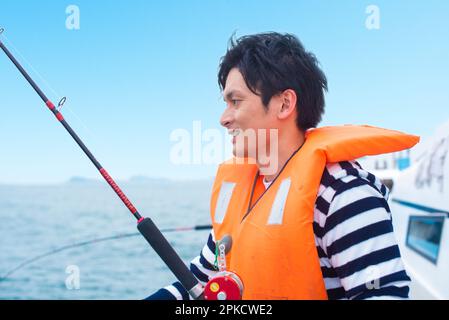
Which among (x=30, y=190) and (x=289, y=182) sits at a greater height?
(x=289, y=182)

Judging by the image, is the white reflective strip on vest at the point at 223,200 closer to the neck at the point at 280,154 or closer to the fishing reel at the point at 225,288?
the neck at the point at 280,154

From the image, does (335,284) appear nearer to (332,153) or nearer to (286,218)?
(286,218)

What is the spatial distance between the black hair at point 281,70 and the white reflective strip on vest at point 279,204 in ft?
0.97

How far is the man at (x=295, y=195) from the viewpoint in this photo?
1437mm

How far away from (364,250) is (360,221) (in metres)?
0.09

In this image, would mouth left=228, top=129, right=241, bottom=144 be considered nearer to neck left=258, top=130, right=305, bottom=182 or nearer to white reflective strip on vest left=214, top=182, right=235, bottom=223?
neck left=258, top=130, right=305, bottom=182

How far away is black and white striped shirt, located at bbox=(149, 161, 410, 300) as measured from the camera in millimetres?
1382

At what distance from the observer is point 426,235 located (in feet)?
17.1

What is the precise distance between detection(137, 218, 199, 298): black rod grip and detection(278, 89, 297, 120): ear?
645 millimetres

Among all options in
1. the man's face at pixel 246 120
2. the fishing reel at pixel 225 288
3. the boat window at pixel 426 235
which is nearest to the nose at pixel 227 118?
the man's face at pixel 246 120

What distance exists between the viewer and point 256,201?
1.87 m

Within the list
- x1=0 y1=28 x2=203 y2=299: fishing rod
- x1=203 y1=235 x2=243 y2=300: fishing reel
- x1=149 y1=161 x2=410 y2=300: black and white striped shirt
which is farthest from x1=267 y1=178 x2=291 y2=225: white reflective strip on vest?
x1=0 y1=28 x2=203 y2=299: fishing rod

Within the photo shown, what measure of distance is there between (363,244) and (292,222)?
0.82ft
